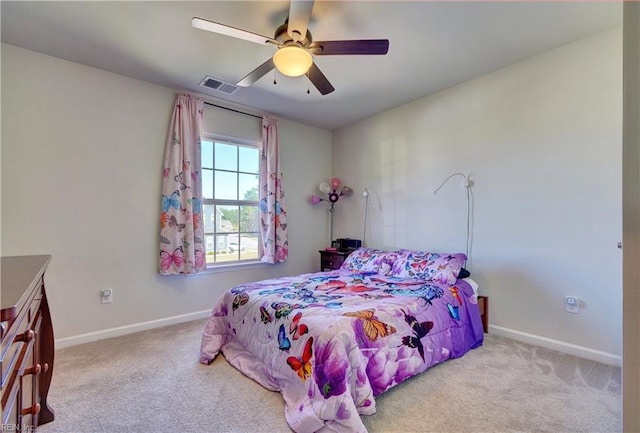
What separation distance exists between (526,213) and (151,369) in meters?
3.44

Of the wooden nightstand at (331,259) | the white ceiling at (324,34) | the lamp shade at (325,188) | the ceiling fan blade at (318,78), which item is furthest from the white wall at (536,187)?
the ceiling fan blade at (318,78)

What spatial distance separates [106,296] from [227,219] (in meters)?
1.47

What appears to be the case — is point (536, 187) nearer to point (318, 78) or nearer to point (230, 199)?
point (318, 78)

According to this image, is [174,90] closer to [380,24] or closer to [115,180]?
[115,180]

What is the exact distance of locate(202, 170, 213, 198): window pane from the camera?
360cm

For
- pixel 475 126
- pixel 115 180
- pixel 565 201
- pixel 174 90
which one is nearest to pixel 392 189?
pixel 475 126

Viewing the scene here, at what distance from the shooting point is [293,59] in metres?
2.01

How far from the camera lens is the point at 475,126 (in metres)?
3.14

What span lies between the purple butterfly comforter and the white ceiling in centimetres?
204

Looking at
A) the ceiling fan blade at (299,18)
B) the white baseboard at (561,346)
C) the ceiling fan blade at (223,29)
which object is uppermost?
the ceiling fan blade at (299,18)

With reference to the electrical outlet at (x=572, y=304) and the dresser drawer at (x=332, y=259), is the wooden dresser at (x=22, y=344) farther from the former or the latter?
the electrical outlet at (x=572, y=304)

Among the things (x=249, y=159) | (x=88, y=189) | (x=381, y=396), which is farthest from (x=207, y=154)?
(x=381, y=396)

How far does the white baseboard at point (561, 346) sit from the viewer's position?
2.31m

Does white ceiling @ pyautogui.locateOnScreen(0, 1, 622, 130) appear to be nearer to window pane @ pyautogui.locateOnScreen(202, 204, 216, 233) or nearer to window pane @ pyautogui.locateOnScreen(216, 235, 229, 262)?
→ window pane @ pyautogui.locateOnScreen(202, 204, 216, 233)
